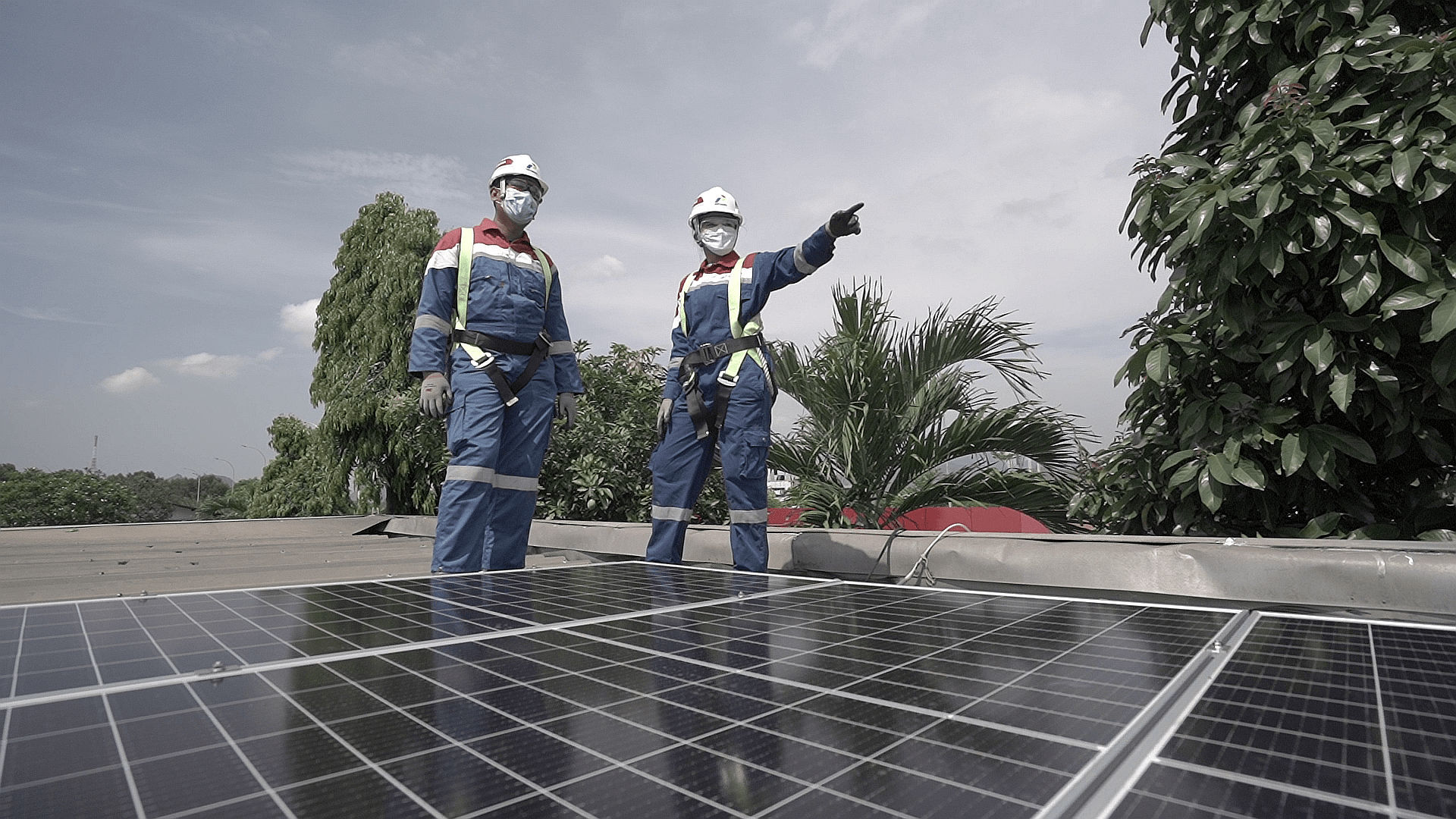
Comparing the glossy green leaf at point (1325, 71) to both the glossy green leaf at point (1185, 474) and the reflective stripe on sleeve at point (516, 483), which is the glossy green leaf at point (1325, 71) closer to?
the glossy green leaf at point (1185, 474)

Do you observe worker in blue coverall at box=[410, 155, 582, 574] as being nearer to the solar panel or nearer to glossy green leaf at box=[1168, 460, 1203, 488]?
the solar panel

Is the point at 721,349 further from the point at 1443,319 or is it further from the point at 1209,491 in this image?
the point at 1443,319

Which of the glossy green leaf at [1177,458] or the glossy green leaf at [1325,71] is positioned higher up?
the glossy green leaf at [1325,71]

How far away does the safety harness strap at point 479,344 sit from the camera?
3643mm

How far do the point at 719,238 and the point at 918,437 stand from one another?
2.11m

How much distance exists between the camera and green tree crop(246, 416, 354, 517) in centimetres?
1229

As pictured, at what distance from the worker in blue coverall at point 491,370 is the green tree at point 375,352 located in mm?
6981

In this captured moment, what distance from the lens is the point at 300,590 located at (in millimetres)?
2330

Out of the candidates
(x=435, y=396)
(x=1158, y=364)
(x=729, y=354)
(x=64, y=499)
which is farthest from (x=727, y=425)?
(x=64, y=499)

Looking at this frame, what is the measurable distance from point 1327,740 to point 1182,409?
8.49 feet

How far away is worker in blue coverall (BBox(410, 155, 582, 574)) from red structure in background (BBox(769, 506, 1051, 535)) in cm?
222

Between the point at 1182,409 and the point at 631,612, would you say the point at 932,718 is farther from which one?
the point at 1182,409

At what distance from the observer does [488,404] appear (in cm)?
359

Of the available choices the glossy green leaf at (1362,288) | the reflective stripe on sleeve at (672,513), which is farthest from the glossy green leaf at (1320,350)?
the reflective stripe on sleeve at (672,513)
